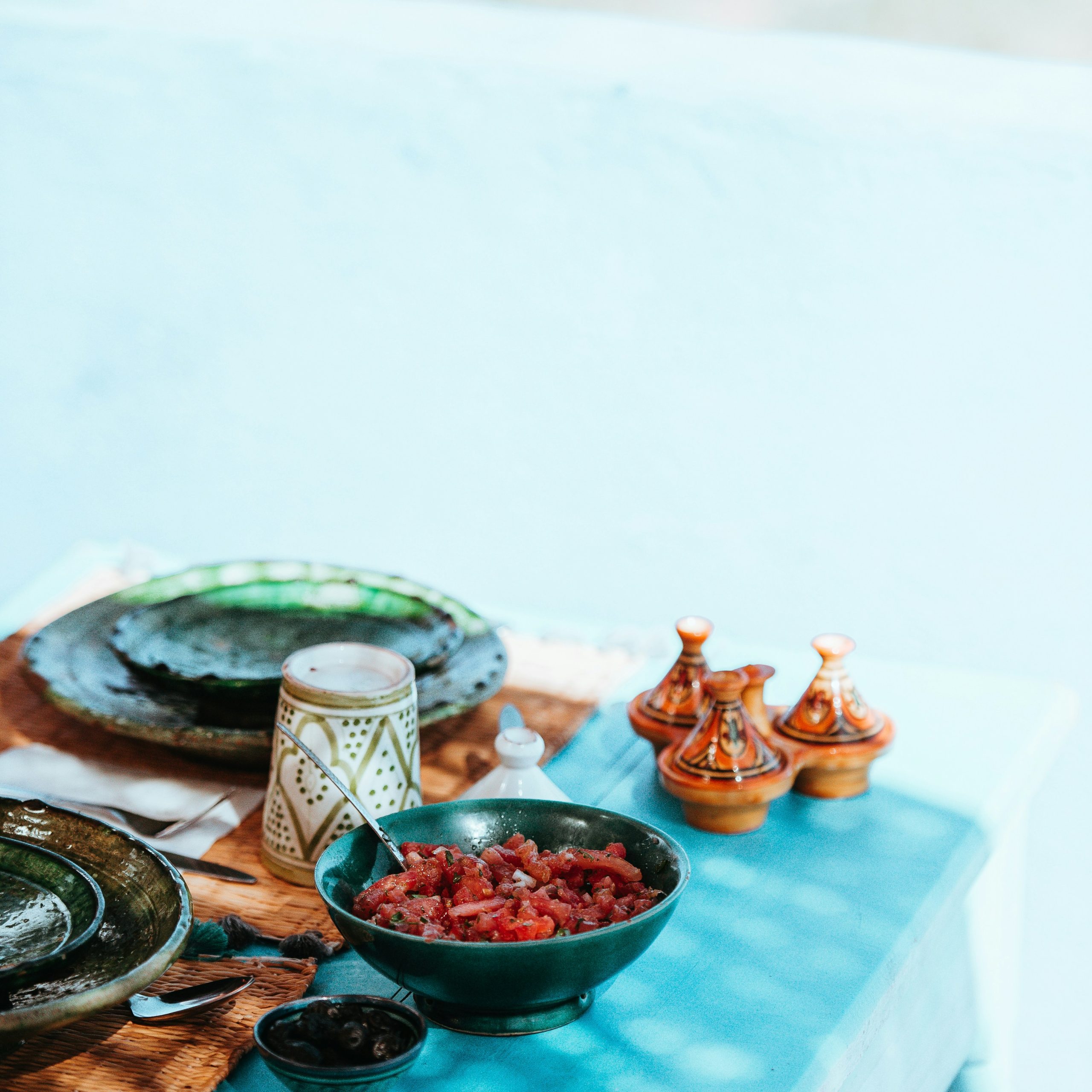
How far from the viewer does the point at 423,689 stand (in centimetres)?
120

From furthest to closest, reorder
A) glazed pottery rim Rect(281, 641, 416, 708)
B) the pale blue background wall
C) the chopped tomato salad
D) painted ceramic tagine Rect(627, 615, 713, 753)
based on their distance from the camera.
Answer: the pale blue background wall, painted ceramic tagine Rect(627, 615, 713, 753), glazed pottery rim Rect(281, 641, 416, 708), the chopped tomato salad

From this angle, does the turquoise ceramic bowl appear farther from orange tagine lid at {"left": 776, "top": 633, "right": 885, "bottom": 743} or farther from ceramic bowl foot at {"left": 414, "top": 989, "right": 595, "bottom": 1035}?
orange tagine lid at {"left": 776, "top": 633, "right": 885, "bottom": 743}

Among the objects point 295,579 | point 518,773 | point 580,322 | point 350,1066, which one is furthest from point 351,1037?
point 580,322

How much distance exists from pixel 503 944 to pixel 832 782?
52 centimetres

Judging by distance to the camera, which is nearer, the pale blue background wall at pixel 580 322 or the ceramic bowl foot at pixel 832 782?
the ceramic bowl foot at pixel 832 782

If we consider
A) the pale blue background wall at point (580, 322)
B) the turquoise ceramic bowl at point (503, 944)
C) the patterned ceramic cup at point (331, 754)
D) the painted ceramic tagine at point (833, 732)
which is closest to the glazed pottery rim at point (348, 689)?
the patterned ceramic cup at point (331, 754)

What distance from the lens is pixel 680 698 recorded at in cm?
118

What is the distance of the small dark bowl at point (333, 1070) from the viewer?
2.26 ft

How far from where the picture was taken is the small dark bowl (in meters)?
0.69

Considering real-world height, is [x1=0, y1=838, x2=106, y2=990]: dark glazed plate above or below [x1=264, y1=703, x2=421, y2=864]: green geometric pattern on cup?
below

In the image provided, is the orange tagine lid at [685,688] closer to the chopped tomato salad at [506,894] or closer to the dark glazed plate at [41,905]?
the chopped tomato salad at [506,894]

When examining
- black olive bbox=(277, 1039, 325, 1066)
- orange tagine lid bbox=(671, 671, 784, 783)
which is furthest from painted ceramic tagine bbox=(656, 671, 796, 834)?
black olive bbox=(277, 1039, 325, 1066)

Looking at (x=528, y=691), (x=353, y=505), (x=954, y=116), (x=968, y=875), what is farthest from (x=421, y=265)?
(x=968, y=875)

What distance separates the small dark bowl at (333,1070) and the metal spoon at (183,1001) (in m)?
0.09
